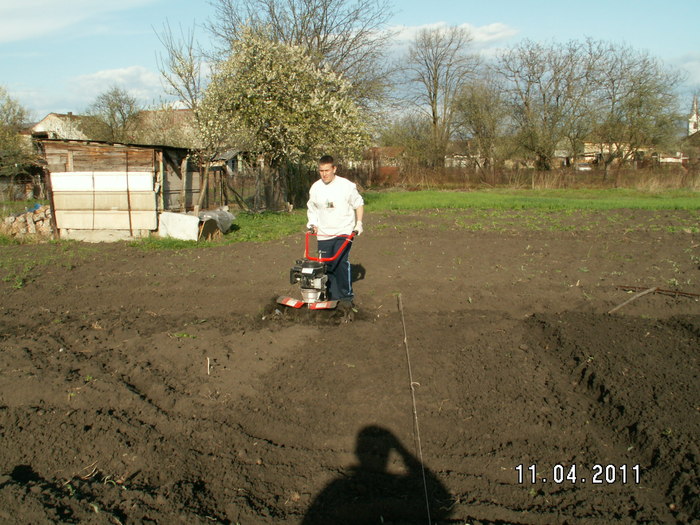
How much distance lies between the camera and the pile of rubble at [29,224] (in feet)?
50.2

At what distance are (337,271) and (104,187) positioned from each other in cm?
942

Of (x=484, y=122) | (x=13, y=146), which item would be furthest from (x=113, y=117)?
(x=484, y=122)

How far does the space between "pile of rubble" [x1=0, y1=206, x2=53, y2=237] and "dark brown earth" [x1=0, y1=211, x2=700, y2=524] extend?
274 inches

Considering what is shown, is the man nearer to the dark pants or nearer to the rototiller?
the dark pants

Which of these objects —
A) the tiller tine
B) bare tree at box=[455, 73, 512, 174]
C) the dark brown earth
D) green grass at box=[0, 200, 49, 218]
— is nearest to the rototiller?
the tiller tine

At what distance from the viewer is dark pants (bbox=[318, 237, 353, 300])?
7164 mm

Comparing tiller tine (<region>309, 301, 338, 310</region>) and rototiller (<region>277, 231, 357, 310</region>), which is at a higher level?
rototiller (<region>277, 231, 357, 310</region>)

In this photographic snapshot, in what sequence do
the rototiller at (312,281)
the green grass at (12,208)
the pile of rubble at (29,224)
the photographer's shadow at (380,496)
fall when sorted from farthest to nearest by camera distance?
the green grass at (12,208) < the pile of rubble at (29,224) < the rototiller at (312,281) < the photographer's shadow at (380,496)

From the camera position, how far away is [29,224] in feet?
54.1

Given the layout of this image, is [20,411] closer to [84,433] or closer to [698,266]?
[84,433]

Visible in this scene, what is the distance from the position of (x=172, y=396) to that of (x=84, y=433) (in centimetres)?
84

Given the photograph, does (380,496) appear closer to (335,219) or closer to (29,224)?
(335,219)

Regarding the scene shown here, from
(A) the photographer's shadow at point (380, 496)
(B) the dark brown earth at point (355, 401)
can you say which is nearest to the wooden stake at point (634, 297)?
(B) the dark brown earth at point (355, 401)

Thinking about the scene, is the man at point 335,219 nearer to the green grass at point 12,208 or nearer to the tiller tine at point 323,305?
the tiller tine at point 323,305
